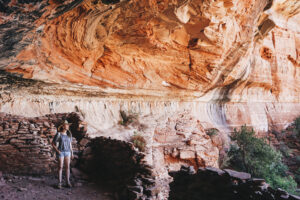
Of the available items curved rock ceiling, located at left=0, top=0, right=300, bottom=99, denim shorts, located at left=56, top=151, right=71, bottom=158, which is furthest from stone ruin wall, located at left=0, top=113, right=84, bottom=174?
curved rock ceiling, located at left=0, top=0, right=300, bottom=99

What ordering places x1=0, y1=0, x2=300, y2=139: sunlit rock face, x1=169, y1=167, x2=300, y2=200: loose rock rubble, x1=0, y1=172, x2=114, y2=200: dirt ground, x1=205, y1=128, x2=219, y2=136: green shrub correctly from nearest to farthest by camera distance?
x1=169, y1=167, x2=300, y2=200: loose rock rubble < x1=0, y1=172, x2=114, y2=200: dirt ground < x1=0, y1=0, x2=300, y2=139: sunlit rock face < x1=205, y1=128, x2=219, y2=136: green shrub

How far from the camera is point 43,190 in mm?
3666

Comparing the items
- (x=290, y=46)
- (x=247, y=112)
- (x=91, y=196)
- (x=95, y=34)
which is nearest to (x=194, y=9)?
(x=95, y=34)

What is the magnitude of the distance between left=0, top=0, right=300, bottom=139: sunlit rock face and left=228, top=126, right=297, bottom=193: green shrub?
289 centimetres

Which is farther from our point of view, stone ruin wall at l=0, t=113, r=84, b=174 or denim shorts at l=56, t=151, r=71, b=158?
stone ruin wall at l=0, t=113, r=84, b=174

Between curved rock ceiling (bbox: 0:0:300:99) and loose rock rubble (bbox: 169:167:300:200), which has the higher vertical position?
curved rock ceiling (bbox: 0:0:300:99)

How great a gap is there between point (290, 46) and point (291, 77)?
264 centimetres

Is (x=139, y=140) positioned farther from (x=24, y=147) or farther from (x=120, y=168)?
(x=24, y=147)

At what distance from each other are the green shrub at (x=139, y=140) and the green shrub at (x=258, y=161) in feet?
16.7

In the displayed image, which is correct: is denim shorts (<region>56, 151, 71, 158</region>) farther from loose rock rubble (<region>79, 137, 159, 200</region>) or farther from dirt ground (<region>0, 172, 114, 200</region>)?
loose rock rubble (<region>79, 137, 159, 200</region>)

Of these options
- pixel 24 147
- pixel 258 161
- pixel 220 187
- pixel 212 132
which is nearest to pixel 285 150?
pixel 258 161

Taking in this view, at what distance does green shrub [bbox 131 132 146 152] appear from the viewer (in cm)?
818

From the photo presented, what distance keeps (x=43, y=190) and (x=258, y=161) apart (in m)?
9.75

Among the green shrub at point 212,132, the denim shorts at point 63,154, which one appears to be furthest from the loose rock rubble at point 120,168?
the green shrub at point 212,132
